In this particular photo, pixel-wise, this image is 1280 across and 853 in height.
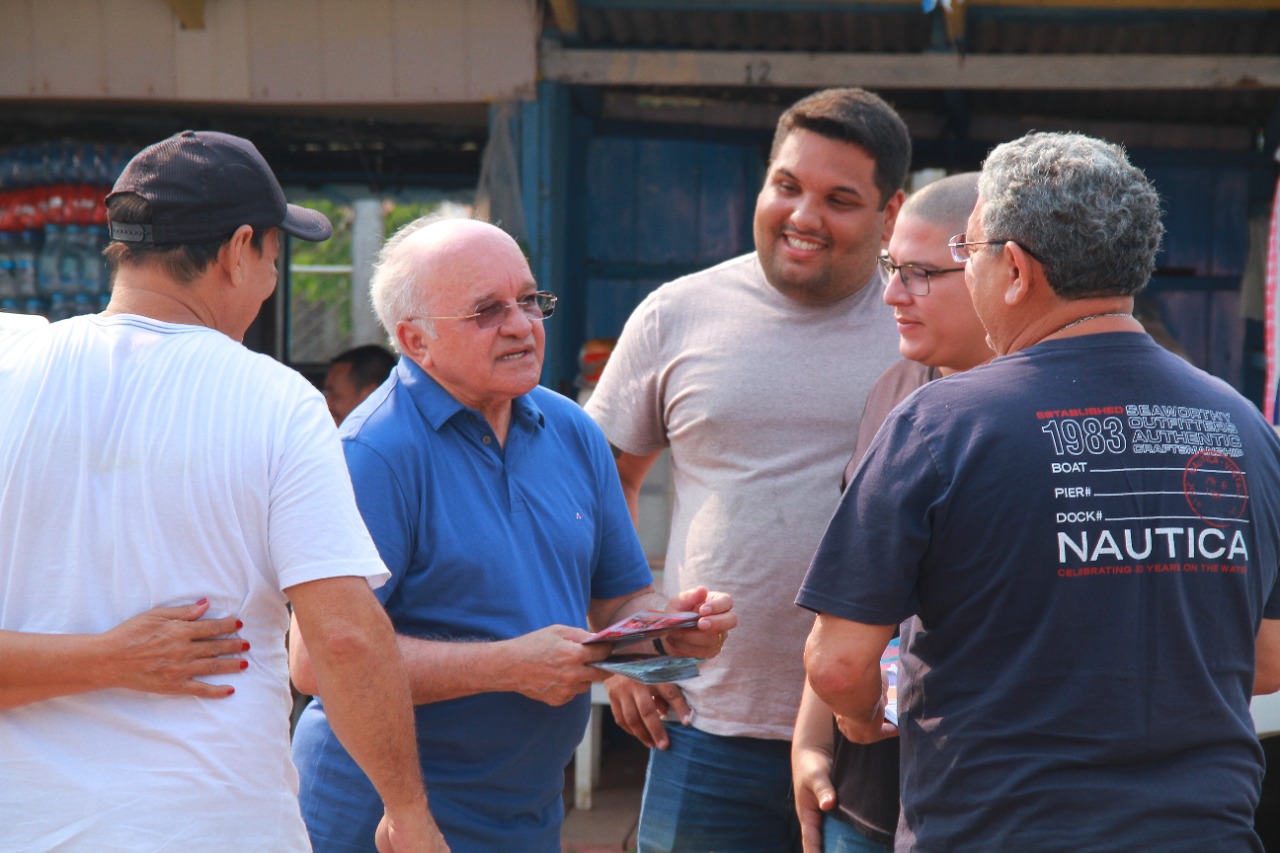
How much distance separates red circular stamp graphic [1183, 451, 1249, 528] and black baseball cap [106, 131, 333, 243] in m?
1.39

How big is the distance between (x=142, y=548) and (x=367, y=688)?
0.37 metres

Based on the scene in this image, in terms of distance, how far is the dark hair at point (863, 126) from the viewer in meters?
2.69

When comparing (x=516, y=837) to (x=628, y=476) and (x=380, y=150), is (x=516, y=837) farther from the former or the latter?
Result: (x=380, y=150)

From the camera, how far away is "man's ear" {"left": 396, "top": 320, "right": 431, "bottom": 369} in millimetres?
2291

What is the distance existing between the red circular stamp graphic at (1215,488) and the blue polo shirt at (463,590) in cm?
107

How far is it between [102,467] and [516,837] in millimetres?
949

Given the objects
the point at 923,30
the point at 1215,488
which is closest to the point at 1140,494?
the point at 1215,488

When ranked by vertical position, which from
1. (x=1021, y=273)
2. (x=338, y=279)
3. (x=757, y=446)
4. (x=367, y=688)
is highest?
(x=1021, y=273)

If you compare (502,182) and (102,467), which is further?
(502,182)

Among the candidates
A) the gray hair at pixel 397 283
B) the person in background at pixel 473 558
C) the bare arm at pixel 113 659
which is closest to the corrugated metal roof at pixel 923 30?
the gray hair at pixel 397 283

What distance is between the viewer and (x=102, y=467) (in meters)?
1.73

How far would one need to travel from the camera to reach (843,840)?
2.19 metres

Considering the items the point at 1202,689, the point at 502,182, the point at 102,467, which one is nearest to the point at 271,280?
the point at 102,467

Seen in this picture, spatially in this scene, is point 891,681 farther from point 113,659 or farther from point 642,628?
point 113,659
